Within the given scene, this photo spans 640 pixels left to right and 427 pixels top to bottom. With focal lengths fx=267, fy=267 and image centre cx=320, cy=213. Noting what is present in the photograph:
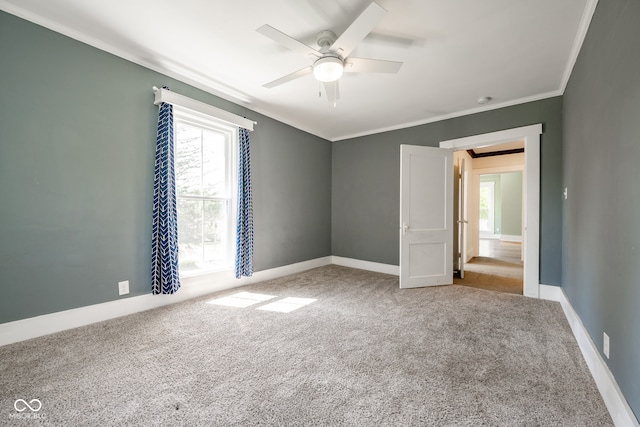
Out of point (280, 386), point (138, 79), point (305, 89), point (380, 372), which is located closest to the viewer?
point (280, 386)

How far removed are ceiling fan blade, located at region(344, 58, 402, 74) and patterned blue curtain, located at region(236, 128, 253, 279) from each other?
1919mm

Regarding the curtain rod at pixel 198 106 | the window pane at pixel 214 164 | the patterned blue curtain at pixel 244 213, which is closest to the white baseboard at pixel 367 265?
the patterned blue curtain at pixel 244 213

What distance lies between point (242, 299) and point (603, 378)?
3224mm

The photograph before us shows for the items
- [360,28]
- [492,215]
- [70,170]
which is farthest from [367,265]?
[492,215]

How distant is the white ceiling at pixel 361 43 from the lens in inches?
82.7

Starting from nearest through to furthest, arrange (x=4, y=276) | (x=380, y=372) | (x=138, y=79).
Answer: (x=380, y=372), (x=4, y=276), (x=138, y=79)

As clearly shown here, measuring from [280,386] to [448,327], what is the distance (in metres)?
1.75

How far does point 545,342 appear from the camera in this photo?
230cm

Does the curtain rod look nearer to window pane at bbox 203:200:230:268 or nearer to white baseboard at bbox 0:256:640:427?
window pane at bbox 203:200:230:268

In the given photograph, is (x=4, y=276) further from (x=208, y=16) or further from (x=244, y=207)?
(x=208, y=16)

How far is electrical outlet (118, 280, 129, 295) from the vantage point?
2761 mm

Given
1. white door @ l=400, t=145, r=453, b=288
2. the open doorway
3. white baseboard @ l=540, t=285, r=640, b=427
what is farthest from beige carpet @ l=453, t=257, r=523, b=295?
white baseboard @ l=540, t=285, r=640, b=427

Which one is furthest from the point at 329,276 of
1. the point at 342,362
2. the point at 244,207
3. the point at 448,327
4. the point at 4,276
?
the point at 4,276

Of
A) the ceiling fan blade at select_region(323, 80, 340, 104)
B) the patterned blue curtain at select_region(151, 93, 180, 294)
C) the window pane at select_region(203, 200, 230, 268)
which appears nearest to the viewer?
the ceiling fan blade at select_region(323, 80, 340, 104)
